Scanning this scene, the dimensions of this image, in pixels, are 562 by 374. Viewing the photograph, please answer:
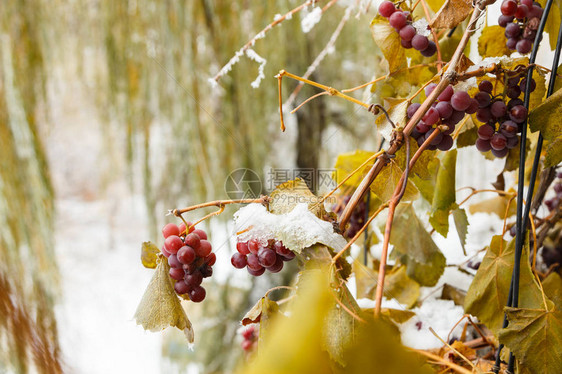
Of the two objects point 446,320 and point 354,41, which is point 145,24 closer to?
point 354,41

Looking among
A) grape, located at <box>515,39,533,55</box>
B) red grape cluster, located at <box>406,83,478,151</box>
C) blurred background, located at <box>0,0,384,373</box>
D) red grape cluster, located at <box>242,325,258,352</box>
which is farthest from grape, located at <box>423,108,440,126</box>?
blurred background, located at <box>0,0,384,373</box>

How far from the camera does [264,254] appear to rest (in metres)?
0.22

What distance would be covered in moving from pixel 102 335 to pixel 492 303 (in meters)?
1.42

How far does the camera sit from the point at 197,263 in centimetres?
24

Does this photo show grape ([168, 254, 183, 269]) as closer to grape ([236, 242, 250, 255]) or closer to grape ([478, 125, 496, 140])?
grape ([236, 242, 250, 255])

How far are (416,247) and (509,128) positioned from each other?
0.15 metres

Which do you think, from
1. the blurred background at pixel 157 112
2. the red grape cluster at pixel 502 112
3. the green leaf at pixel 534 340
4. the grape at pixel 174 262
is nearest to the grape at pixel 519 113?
the red grape cluster at pixel 502 112

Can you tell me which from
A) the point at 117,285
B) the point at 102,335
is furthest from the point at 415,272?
the point at 117,285

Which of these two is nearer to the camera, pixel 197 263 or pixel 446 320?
pixel 197 263

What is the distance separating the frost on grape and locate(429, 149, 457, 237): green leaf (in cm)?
15

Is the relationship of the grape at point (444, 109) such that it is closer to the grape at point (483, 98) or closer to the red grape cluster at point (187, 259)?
the grape at point (483, 98)

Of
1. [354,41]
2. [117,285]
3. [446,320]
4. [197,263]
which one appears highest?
[354,41]

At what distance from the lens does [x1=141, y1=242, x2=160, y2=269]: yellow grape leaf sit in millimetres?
256

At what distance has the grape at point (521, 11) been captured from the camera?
27cm
